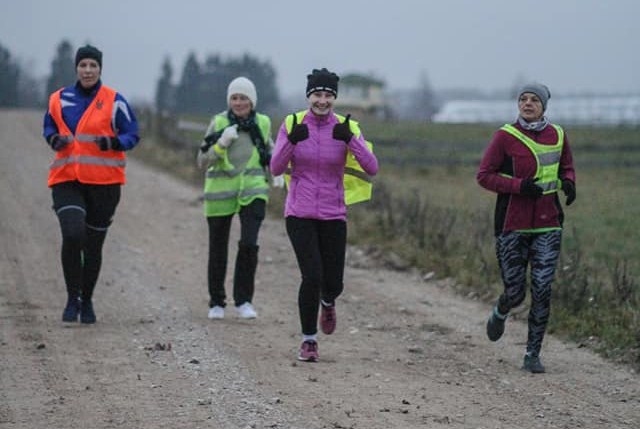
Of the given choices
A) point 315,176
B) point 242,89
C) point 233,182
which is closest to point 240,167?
point 233,182

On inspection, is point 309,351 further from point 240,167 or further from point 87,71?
point 87,71

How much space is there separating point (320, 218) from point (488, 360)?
1649 mm

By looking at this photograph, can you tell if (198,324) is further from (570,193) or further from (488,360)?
(570,193)

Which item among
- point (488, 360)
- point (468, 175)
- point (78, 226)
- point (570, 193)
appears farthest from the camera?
point (468, 175)

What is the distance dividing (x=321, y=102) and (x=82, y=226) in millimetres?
2437

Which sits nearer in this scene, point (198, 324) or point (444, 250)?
point (198, 324)

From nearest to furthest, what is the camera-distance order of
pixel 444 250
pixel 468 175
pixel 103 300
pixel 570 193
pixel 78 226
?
pixel 570 193 → pixel 78 226 → pixel 103 300 → pixel 444 250 → pixel 468 175

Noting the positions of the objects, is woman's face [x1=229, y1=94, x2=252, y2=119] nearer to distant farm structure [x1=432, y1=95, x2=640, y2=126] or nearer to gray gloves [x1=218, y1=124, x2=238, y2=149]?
gray gloves [x1=218, y1=124, x2=238, y2=149]

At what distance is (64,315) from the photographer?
9914 millimetres

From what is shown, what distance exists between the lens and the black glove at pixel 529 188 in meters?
8.27

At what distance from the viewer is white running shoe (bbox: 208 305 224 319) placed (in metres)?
10.3

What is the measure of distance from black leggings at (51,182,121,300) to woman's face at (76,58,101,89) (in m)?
0.79

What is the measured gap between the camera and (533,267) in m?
8.55

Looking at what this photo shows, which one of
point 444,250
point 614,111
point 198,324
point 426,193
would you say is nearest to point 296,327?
point 198,324
